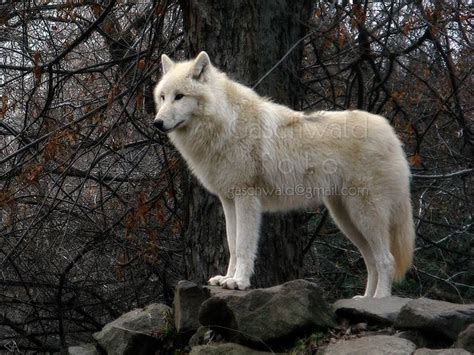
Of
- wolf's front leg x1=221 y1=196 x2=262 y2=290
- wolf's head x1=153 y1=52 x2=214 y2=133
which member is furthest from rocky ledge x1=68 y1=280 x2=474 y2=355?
wolf's head x1=153 y1=52 x2=214 y2=133

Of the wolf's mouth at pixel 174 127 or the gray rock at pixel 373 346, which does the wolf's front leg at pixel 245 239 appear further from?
the gray rock at pixel 373 346

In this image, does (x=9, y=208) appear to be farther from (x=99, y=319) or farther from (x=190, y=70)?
(x=190, y=70)

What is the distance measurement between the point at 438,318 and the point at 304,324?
0.94 metres

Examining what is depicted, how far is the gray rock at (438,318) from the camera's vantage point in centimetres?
433

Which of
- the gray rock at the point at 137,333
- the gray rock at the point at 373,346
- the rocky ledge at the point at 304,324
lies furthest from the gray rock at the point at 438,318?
the gray rock at the point at 137,333

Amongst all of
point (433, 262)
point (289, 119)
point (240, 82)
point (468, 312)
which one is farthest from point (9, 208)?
point (433, 262)

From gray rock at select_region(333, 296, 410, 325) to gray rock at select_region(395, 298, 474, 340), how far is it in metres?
0.27

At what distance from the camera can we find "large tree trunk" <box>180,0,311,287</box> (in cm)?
668

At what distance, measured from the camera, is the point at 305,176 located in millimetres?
6133

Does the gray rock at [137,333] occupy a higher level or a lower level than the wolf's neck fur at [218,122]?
lower

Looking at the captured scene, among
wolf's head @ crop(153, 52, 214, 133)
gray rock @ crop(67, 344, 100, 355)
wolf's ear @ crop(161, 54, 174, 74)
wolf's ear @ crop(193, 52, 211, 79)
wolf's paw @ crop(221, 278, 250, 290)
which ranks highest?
wolf's ear @ crop(161, 54, 174, 74)

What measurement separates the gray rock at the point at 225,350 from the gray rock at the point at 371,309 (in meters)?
0.77

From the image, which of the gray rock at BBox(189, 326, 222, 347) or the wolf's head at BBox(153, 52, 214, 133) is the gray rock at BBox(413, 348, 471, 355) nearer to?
the gray rock at BBox(189, 326, 222, 347)

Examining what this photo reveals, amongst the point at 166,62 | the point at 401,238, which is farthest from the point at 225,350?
the point at 166,62
